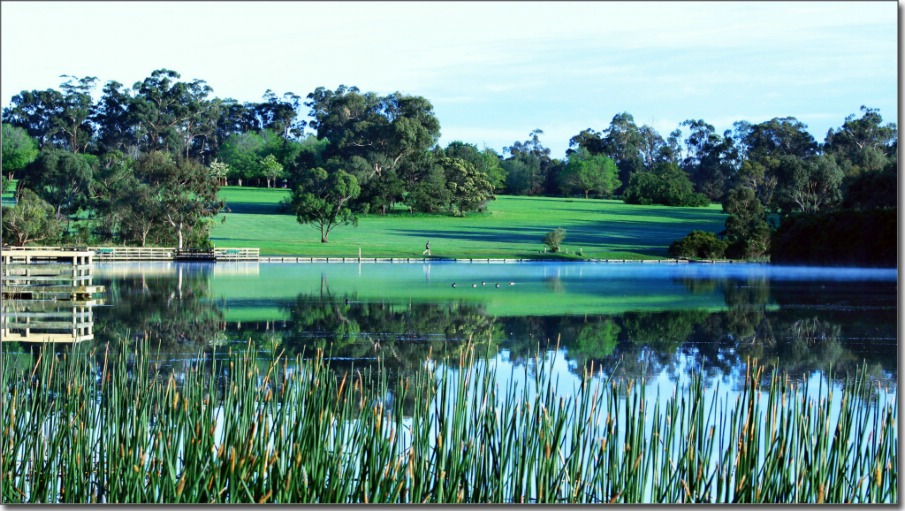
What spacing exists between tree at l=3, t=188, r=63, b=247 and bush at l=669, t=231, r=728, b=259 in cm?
2714

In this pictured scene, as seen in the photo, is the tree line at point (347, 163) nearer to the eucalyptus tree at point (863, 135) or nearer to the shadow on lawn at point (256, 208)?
the eucalyptus tree at point (863, 135)

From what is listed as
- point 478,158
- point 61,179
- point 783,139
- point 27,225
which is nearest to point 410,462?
point 27,225

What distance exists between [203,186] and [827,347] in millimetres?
42079

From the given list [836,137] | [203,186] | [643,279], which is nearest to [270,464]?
[643,279]

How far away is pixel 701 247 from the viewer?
5216 cm

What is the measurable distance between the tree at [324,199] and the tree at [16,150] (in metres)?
18.3

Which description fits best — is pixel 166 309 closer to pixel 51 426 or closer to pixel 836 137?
pixel 51 426

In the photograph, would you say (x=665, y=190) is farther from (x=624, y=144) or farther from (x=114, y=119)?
(x=114, y=119)

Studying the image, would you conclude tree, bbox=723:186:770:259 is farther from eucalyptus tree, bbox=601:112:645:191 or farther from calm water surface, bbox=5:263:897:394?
eucalyptus tree, bbox=601:112:645:191

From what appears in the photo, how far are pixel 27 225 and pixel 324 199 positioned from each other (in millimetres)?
17714

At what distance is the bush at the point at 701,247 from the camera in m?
51.6

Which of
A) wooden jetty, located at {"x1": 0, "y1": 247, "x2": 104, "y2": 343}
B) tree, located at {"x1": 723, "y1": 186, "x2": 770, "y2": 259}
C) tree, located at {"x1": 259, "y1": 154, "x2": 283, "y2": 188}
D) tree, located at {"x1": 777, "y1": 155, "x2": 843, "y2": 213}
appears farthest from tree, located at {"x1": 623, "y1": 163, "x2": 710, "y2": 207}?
wooden jetty, located at {"x1": 0, "y1": 247, "x2": 104, "y2": 343}

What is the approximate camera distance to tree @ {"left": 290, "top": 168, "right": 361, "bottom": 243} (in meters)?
59.6

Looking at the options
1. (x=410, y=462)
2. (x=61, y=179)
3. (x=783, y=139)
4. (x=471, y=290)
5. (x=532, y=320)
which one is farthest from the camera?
(x=783, y=139)
